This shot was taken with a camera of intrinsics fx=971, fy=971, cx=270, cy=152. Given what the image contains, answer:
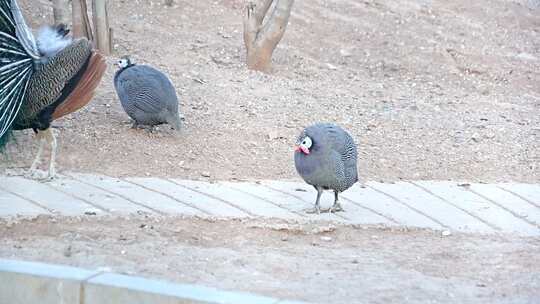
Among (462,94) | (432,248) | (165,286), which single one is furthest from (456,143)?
(165,286)

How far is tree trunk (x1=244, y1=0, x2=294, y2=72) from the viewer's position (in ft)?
32.1

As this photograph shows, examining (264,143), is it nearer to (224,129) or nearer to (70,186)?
(224,129)

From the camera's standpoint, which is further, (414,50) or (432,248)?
(414,50)

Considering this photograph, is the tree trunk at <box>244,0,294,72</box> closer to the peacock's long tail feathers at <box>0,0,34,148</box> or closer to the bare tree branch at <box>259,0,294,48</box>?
the bare tree branch at <box>259,0,294,48</box>

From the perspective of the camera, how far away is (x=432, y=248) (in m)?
6.11

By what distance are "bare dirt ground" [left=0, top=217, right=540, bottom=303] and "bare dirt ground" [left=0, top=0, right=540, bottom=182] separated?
1381 mm

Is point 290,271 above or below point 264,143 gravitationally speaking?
above

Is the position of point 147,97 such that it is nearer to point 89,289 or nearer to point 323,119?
point 323,119

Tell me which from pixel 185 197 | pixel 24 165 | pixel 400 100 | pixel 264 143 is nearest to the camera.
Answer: pixel 185 197

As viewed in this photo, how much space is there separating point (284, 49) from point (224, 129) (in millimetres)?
2860

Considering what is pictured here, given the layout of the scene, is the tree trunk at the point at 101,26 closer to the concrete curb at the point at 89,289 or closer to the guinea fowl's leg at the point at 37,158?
the guinea fowl's leg at the point at 37,158

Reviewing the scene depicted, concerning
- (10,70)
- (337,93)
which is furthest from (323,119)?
(10,70)

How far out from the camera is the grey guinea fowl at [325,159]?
6.60m

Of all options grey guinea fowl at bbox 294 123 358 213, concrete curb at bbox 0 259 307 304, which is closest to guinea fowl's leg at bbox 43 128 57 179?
grey guinea fowl at bbox 294 123 358 213
